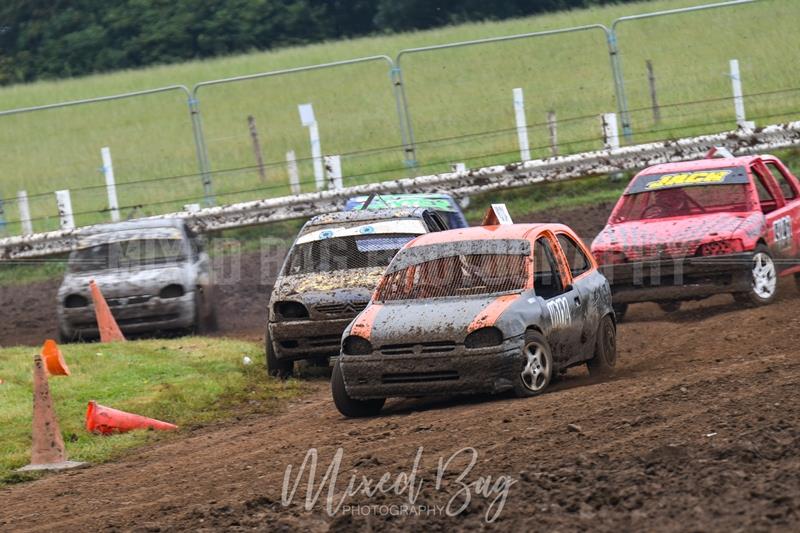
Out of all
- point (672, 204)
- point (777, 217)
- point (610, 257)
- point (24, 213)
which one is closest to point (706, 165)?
point (672, 204)

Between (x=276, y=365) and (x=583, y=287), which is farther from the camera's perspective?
(x=276, y=365)

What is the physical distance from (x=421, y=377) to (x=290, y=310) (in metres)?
3.33

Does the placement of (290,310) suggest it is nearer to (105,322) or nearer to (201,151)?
(105,322)

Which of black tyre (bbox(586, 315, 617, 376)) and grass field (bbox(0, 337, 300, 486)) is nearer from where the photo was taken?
grass field (bbox(0, 337, 300, 486))

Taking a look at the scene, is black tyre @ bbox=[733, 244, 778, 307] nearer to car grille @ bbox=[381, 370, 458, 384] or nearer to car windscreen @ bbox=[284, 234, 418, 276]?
car windscreen @ bbox=[284, 234, 418, 276]

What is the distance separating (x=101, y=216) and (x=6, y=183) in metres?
1.98

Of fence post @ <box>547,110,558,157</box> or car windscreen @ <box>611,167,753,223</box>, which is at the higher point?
fence post @ <box>547,110,558,157</box>

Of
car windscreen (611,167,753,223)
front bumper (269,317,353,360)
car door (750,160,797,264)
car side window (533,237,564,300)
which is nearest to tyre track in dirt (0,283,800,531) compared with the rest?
car side window (533,237,564,300)

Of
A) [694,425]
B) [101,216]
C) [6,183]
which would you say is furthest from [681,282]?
[6,183]

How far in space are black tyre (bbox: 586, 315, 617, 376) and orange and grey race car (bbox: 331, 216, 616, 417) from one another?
0.01 metres

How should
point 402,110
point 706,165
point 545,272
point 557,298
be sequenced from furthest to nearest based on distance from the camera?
point 402,110, point 706,165, point 545,272, point 557,298

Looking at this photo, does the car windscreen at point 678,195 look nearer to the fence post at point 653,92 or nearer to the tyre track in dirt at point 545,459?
the tyre track in dirt at point 545,459

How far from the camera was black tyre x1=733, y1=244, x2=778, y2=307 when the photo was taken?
14398 millimetres

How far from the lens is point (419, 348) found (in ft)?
35.1
